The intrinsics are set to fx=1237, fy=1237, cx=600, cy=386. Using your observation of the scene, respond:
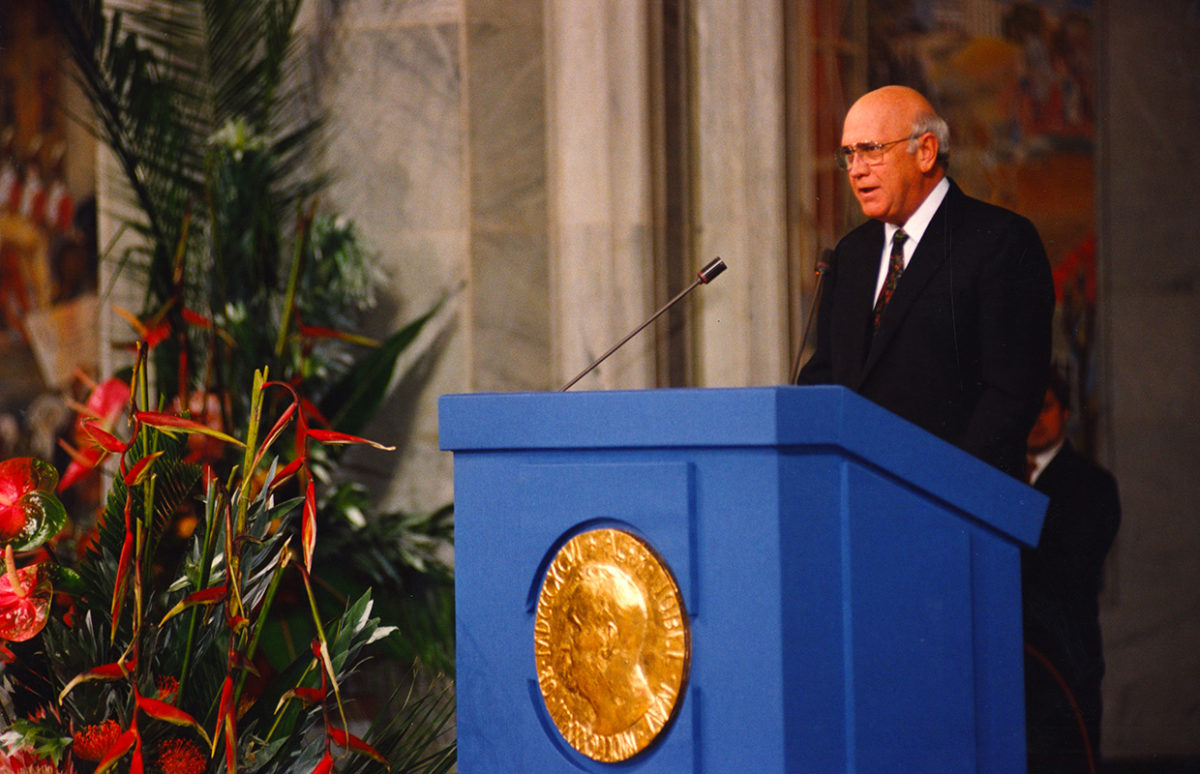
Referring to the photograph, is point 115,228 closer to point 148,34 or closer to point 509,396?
point 148,34

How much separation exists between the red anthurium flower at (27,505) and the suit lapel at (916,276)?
138 cm

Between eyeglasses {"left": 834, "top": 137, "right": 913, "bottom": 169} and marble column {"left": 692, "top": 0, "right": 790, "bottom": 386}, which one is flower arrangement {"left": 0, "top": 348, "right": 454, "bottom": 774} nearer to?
eyeglasses {"left": 834, "top": 137, "right": 913, "bottom": 169}

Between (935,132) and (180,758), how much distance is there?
1.65 metres

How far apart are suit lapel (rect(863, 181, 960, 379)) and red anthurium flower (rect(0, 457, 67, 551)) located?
4.52 feet

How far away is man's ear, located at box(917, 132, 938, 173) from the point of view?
7.25 ft

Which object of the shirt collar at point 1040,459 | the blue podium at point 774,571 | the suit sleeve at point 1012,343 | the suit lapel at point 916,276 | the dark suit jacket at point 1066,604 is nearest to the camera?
the blue podium at point 774,571

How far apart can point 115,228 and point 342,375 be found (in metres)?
1.13

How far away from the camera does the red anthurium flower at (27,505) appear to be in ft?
6.24

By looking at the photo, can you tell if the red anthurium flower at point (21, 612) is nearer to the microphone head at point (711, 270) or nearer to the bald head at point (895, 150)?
the microphone head at point (711, 270)


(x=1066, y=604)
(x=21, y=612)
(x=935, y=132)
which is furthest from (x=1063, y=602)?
(x=21, y=612)

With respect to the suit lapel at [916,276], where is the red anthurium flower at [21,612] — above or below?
below

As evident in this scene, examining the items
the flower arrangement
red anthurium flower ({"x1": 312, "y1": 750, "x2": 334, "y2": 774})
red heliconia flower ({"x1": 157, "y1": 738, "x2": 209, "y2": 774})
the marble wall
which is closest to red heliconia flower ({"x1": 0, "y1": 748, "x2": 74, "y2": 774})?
the flower arrangement

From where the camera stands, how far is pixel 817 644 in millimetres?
1641

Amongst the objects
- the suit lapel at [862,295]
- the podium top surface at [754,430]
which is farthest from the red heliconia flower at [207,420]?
the suit lapel at [862,295]
